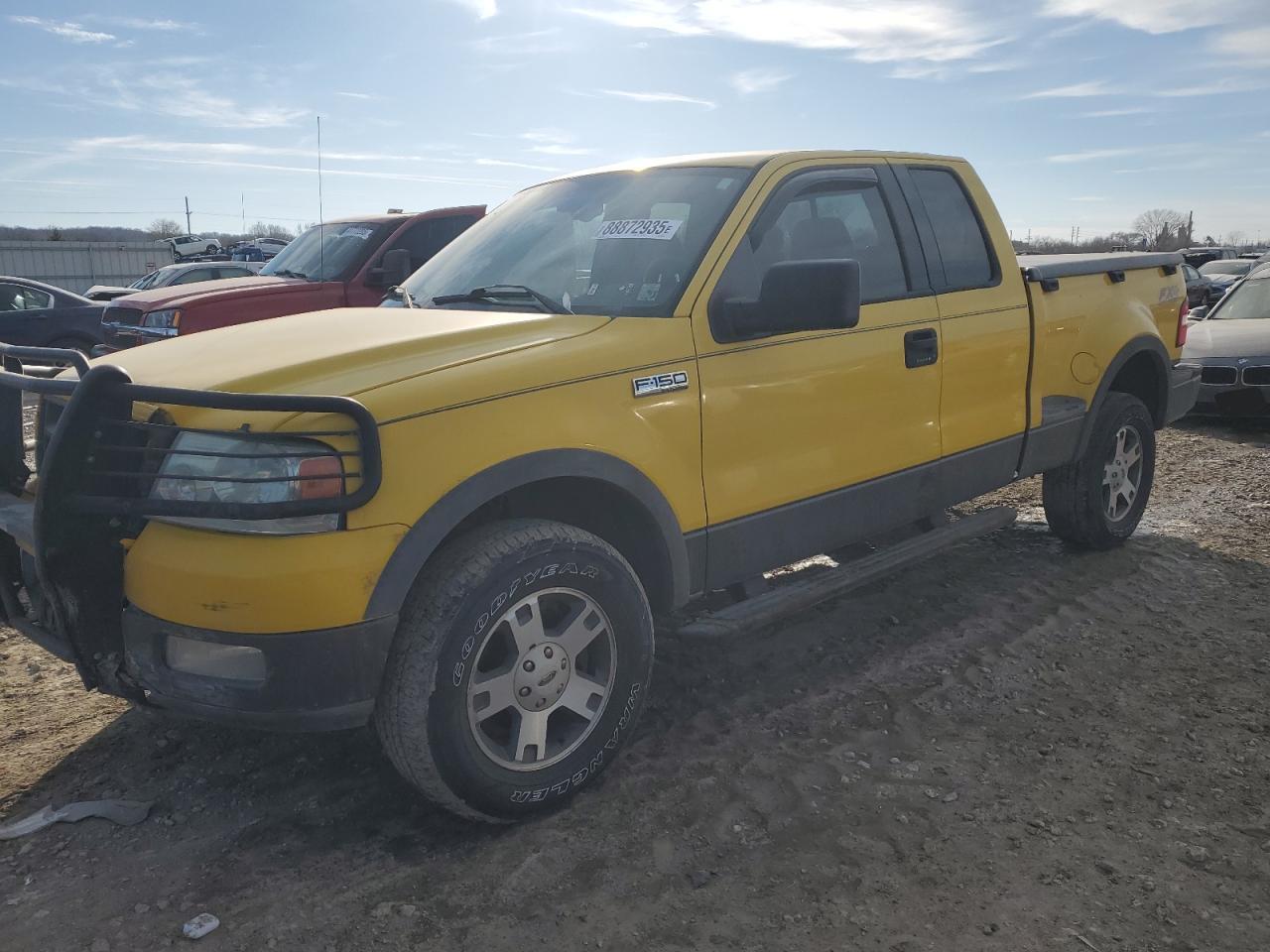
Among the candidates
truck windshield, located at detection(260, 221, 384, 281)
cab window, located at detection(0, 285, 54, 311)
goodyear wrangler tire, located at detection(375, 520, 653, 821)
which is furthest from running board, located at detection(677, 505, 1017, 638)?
cab window, located at detection(0, 285, 54, 311)

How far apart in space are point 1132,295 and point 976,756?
10.5 feet

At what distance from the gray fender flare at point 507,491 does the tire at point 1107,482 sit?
9.72ft

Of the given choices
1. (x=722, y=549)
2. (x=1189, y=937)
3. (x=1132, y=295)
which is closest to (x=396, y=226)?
(x=1132, y=295)

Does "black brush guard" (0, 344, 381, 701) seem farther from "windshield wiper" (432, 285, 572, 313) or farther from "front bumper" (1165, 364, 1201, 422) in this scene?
"front bumper" (1165, 364, 1201, 422)

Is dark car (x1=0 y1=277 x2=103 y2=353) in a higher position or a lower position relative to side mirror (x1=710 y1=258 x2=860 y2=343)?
higher

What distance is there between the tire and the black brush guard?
13.5ft

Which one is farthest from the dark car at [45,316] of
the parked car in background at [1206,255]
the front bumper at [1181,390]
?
the parked car in background at [1206,255]

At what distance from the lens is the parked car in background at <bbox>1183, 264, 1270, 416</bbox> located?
932 cm

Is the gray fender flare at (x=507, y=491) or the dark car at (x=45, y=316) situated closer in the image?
the gray fender flare at (x=507, y=491)

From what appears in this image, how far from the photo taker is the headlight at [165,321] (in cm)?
879

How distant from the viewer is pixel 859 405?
3963 millimetres

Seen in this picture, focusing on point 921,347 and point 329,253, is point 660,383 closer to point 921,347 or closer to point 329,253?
point 921,347

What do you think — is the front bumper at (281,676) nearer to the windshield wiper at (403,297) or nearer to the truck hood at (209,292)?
the windshield wiper at (403,297)

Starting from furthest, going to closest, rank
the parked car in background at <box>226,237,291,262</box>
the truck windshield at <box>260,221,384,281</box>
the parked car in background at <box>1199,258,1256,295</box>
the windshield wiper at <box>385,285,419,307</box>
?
the parked car in background at <box>226,237,291,262</box>, the parked car in background at <box>1199,258,1256,295</box>, the truck windshield at <box>260,221,384,281</box>, the windshield wiper at <box>385,285,419,307</box>
